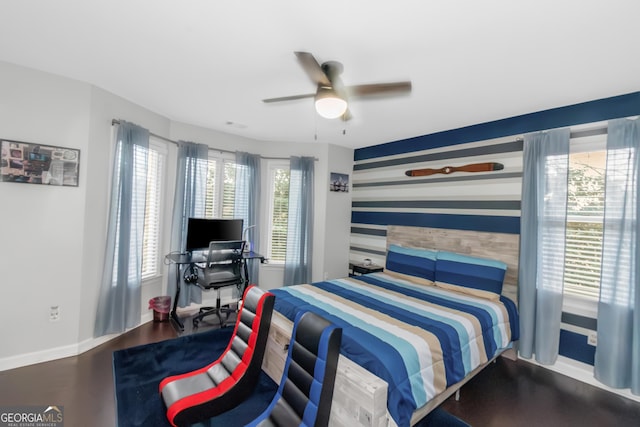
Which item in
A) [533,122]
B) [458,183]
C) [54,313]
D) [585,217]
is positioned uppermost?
Answer: [533,122]

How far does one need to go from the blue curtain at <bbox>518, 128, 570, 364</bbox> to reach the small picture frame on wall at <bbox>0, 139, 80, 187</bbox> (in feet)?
15.1

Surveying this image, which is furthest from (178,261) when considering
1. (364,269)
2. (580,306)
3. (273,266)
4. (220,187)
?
(580,306)

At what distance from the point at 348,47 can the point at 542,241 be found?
2.69 metres

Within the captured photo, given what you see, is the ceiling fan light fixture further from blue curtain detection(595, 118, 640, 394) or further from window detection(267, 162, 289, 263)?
window detection(267, 162, 289, 263)

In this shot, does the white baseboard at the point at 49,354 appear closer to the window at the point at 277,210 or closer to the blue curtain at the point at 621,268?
the window at the point at 277,210

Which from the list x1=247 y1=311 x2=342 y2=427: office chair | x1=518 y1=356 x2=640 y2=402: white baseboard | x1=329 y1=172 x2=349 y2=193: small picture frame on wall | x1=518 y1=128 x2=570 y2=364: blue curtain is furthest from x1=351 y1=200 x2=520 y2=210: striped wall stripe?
x1=247 y1=311 x2=342 y2=427: office chair

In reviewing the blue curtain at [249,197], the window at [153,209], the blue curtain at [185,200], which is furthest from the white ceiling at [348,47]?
the blue curtain at [249,197]

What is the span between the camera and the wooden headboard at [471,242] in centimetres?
315

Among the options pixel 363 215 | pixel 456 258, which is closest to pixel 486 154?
pixel 456 258

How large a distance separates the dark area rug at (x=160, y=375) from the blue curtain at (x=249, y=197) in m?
1.32

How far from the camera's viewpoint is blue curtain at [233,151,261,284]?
4445mm

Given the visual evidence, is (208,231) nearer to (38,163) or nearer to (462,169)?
(38,163)

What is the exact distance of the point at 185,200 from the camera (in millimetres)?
3910

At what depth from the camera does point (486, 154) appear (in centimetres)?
347
